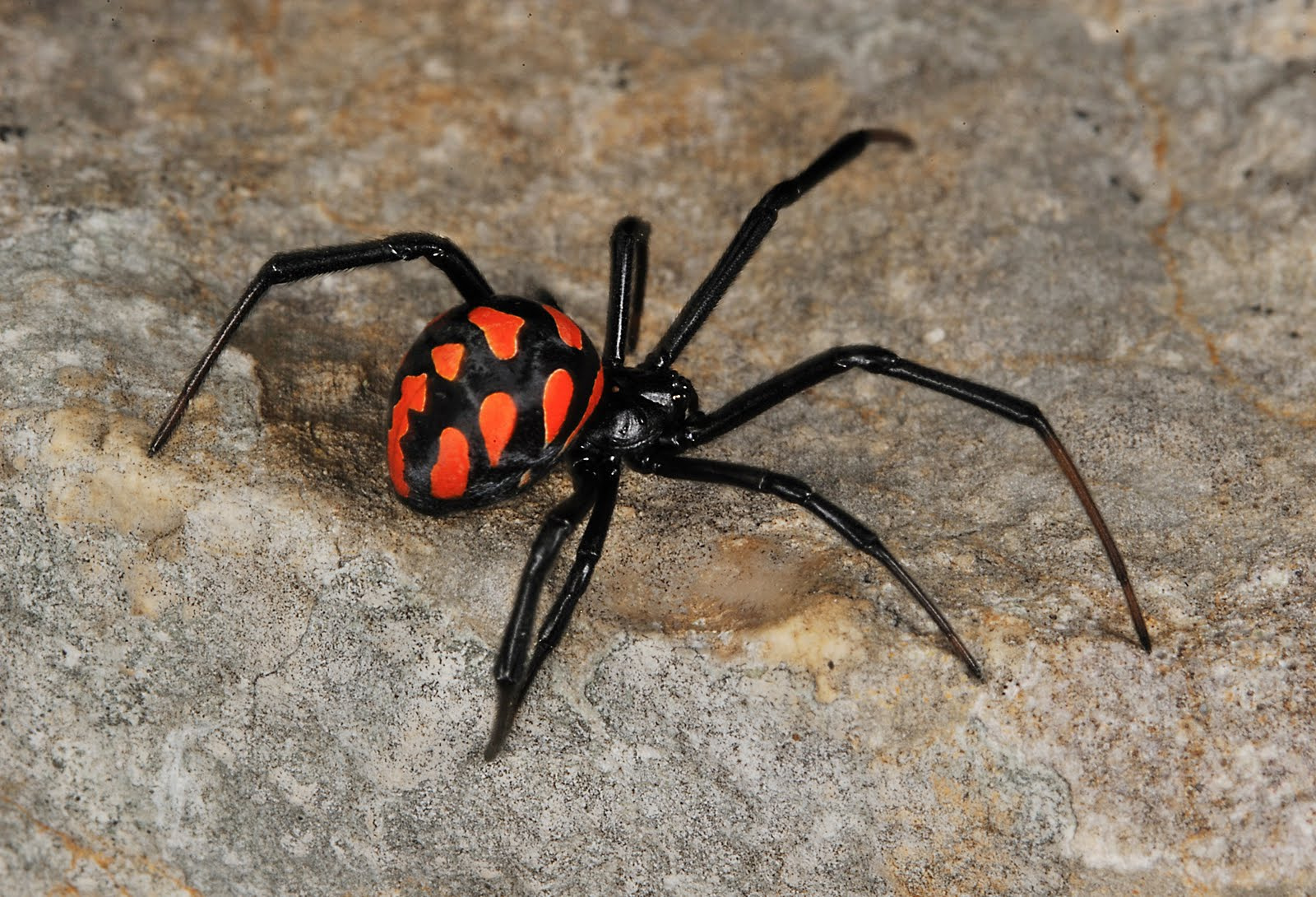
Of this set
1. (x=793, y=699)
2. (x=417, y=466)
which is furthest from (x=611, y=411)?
(x=793, y=699)

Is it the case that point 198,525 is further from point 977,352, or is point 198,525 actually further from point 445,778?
point 977,352

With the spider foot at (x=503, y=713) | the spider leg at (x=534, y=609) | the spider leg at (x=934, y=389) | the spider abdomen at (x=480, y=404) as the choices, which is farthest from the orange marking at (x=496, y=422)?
the spider leg at (x=934, y=389)

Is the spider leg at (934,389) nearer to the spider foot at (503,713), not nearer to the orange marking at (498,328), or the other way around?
the orange marking at (498,328)

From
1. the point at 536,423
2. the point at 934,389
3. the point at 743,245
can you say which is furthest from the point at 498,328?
the point at 934,389

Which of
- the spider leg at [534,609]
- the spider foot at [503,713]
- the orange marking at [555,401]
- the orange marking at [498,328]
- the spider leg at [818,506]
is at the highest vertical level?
the orange marking at [498,328]

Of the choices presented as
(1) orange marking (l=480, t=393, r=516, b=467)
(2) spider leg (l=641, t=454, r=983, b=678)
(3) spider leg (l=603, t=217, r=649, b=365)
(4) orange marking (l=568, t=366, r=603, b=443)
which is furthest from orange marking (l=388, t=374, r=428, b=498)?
(3) spider leg (l=603, t=217, r=649, b=365)

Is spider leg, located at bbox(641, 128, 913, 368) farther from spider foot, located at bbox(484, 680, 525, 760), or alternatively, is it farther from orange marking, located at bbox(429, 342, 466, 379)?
spider foot, located at bbox(484, 680, 525, 760)

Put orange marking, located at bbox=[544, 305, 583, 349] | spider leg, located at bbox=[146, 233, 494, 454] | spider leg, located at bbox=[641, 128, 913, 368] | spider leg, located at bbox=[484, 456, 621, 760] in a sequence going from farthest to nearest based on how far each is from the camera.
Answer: spider leg, located at bbox=[641, 128, 913, 368]
orange marking, located at bbox=[544, 305, 583, 349]
spider leg, located at bbox=[146, 233, 494, 454]
spider leg, located at bbox=[484, 456, 621, 760]
